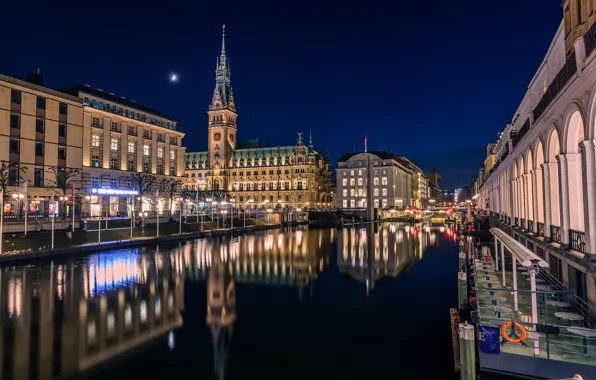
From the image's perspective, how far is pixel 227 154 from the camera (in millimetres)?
188500

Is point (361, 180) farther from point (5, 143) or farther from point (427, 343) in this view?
point (427, 343)

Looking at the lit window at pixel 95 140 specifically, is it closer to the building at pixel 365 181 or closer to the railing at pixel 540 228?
the railing at pixel 540 228

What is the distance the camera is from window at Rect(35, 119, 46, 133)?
7543cm

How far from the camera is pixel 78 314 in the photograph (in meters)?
23.9

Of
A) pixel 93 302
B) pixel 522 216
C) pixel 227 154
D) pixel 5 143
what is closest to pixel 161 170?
pixel 5 143

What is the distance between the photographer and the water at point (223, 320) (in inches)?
669

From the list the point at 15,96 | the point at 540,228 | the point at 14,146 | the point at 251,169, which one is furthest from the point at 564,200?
the point at 251,169

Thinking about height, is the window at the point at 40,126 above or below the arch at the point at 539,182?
above

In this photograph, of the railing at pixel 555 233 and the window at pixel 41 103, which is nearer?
the railing at pixel 555 233

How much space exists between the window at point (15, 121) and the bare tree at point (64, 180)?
9.50m

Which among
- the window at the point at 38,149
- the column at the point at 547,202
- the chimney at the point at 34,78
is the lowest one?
the column at the point at 547,202

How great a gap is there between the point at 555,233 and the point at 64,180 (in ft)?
242

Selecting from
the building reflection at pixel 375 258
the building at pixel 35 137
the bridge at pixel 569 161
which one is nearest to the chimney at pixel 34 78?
the building at pixel 35 137

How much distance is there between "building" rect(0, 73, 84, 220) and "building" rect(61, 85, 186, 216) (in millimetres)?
4104
